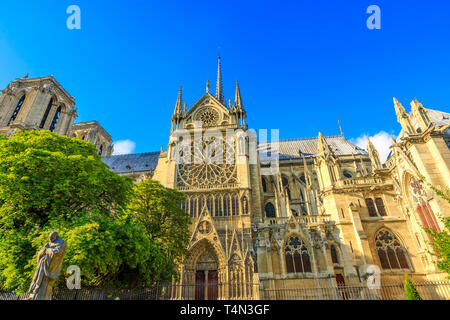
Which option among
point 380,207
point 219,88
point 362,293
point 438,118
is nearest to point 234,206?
point 362,293

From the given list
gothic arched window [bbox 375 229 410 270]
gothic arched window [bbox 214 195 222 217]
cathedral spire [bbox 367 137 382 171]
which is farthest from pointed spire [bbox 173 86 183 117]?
gothic arched window [bbox 375 229 410 270]

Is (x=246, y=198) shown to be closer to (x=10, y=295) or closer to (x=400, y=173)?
(x=400, y=173)

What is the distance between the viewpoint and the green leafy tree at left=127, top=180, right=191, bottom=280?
55.5 ft

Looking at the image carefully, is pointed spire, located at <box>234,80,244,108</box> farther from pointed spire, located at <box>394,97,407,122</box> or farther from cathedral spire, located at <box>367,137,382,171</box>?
pointed spire, located at <box>394,97,407,122</box>

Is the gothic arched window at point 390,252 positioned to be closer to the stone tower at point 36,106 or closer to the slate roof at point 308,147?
the slate roof at point 308,147

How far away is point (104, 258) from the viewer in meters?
9.79

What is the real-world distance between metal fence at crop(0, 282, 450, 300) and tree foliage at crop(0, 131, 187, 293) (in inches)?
27.0

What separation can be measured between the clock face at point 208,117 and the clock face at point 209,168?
255 cm

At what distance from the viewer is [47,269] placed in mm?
7270

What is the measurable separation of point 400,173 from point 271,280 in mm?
12609

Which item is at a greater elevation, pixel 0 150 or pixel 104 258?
pixel 0 150

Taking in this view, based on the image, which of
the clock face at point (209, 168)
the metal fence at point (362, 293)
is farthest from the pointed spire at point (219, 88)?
the metal fence at point (362, 293)

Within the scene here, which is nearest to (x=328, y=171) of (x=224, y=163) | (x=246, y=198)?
(x=246, y=198)
